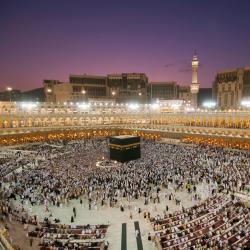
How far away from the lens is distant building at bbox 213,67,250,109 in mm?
75500

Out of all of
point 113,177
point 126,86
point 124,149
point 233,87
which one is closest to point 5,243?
point 113,177

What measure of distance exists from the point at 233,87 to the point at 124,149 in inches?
2340

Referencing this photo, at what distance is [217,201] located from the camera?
58.4 feet

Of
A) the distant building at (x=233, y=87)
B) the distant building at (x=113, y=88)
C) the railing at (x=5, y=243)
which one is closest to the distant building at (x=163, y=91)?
the distant building at (x=113, y=88)

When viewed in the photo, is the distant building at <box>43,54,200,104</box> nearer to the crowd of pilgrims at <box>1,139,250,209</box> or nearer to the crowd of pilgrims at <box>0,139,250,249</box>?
the crowd of pilgrims at <box>1,139,250,209</box>

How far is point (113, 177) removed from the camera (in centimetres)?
2325

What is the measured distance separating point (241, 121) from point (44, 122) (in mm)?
38399

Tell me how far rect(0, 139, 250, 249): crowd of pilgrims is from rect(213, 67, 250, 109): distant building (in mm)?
51066

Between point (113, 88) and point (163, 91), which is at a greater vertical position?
point (113, 88)

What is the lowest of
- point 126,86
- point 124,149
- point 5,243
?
point 5,243

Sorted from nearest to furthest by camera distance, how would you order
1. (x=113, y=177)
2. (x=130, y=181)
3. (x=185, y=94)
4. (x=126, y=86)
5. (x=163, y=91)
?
(x=130, y=181) → (x=113, y=177) → (x=126, y=86) → (x=163, y=91) → (x=185, y=94)

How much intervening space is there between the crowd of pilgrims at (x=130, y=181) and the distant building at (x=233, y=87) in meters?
51.1

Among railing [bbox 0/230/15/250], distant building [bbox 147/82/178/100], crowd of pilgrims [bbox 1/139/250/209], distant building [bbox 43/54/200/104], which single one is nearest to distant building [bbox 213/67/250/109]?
distant building [bbox 43/54/200/104]

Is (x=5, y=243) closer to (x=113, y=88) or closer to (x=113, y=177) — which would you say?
(x=113, y=177)
